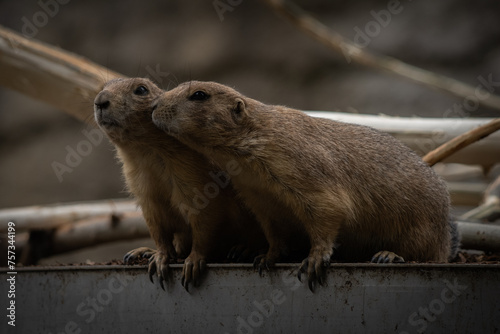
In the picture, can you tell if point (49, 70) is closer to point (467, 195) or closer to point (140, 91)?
point (140, 91)

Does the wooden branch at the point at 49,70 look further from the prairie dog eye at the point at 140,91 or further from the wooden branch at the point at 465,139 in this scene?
the wooden branch at the point at 465,139

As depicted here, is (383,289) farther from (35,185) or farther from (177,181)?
(35,185)

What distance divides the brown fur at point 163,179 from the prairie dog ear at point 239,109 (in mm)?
434

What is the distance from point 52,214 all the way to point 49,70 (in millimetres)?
1936

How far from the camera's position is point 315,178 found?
3861mm

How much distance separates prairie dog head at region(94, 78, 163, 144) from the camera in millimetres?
3975

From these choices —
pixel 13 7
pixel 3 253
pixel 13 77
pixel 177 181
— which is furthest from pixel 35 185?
pixel 177 181

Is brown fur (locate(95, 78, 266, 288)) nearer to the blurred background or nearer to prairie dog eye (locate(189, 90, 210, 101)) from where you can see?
prairie dog eye (locate(189, 90, 210, 101))

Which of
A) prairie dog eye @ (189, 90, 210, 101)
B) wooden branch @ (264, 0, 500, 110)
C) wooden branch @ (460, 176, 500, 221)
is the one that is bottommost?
prairie dog eye @ (189, 90, 210, 101)

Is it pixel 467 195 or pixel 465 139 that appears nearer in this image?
pixel 465 139

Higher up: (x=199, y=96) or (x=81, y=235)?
(x=199, y=96)

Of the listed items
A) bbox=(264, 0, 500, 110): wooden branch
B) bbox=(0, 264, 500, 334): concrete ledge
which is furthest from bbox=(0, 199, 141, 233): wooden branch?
bbox=(0, 264, 500, 334): concrete ledge

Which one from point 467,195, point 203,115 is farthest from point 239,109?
point 467,195

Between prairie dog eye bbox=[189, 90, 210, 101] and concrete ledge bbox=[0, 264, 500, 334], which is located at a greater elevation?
prairie dog eye bbox=[189, 90, 210, 101]
